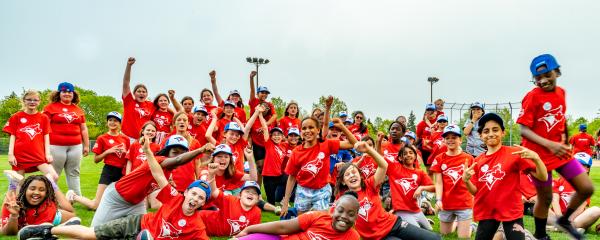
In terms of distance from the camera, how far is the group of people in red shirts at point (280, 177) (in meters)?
5.24

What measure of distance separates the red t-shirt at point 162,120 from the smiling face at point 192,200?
14.4 ft

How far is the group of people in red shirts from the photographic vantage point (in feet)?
17.2

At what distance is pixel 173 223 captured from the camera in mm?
5520

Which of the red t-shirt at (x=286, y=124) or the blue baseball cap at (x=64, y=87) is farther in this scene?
the red t-shirt at (x=286, y=124)

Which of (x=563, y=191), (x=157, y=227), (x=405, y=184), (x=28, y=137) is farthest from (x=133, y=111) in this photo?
(x=563, y=191)

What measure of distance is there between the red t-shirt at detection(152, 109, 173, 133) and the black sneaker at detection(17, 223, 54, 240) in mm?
4249

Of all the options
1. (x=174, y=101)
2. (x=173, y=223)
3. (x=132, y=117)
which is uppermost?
(x=174, y=101)

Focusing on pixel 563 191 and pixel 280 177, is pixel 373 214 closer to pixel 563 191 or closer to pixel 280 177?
pixel 563 191

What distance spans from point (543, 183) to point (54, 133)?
818 cm

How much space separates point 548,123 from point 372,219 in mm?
2357

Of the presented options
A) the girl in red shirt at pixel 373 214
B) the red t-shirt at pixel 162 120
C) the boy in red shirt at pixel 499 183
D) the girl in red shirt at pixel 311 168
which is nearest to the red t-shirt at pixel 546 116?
the boy in red shirt at pixel 499 183

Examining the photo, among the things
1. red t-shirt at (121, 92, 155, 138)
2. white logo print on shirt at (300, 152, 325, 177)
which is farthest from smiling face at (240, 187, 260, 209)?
red t-shirt at (121, 92, 155, 138)

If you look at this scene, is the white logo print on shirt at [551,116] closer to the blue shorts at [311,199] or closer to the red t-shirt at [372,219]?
the red t-shirt at [372,219]

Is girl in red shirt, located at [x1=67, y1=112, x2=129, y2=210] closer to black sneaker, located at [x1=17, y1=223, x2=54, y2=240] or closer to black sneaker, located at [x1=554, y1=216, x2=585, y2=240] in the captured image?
black sneaker, located at [x1=17, y1=223, x2=54, y2=240]
